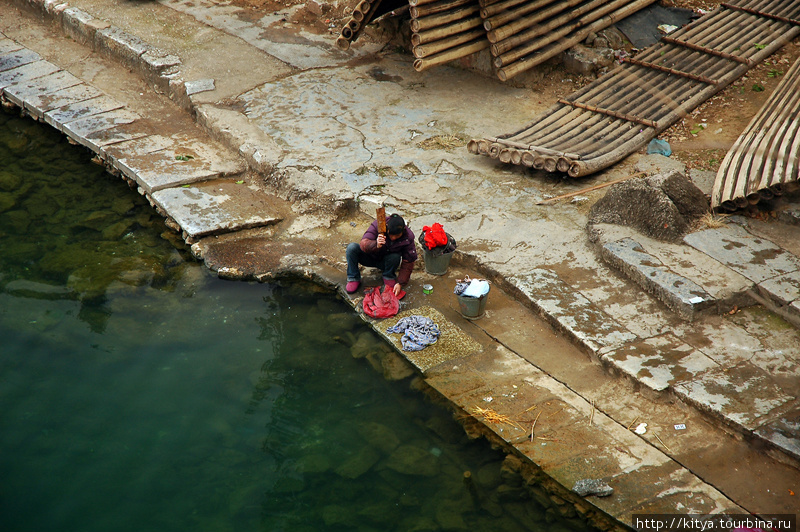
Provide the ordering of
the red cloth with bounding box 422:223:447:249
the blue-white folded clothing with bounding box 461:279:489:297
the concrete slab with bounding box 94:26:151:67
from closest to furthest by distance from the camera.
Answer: the blue-white folded clothing with bounding box 461:279:489:297 → the red cloth with bounding box 422:223:447:249 → the concrete slab with bounding box 94:26:151:67

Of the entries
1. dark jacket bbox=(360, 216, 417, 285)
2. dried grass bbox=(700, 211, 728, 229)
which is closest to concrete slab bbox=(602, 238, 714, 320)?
dried grass bbox=(700, 211, 728, 229)

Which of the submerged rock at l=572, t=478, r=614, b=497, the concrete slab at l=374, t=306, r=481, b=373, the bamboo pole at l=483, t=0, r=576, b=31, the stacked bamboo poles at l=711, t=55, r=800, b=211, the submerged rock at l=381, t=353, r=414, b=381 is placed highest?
the bamboo pole at l=483, t=0, r=576, b=31

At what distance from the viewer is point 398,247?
5.98 m

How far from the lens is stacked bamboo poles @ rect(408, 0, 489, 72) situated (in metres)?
8.24

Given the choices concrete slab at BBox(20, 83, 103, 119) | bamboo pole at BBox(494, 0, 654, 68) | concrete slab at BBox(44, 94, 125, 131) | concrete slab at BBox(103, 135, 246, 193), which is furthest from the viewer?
concrete slab at BBox(20, 83, 103, 119)

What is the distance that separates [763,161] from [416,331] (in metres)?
3.73

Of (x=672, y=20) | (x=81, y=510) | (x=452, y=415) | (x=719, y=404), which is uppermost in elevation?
(x=672, y=20)

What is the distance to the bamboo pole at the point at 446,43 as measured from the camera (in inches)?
327

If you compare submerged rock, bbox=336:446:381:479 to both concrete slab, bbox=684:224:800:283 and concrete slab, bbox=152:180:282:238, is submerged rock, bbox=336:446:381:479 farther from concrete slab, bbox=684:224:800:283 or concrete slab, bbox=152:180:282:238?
concrete slab, bbox=684:224:800:283

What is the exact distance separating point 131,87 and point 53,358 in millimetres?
5349

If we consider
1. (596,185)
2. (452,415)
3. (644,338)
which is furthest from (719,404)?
(596,185)

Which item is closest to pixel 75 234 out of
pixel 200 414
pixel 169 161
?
pixel 169 161

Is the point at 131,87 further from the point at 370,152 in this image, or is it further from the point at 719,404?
A: the point at 719,404

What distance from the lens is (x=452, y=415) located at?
5.21 metres
